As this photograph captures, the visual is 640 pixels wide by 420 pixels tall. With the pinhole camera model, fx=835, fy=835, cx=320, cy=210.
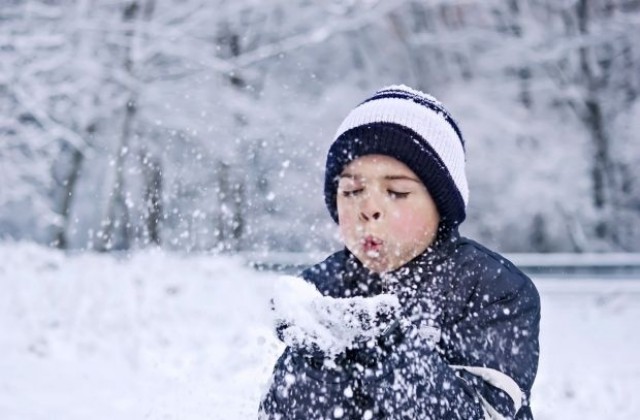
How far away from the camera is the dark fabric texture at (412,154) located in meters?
2.33

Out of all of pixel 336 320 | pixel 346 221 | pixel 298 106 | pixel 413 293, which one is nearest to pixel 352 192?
pixel 346 221

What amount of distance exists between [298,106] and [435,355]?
1505 centimetres

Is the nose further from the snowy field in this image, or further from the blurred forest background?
the blurred forest background

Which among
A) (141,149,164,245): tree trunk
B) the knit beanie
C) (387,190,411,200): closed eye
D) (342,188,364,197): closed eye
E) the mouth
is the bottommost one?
the mouth

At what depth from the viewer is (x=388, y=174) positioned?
7.54ft

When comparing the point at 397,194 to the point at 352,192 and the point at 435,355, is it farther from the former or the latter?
the point at 435,355

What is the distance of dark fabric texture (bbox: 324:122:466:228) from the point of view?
2.33m

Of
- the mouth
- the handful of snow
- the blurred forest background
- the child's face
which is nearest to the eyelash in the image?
the child's face

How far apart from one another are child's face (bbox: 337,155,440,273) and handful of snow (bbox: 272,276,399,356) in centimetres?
28

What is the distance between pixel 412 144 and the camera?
92.0 inches

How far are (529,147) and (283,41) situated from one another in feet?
18.5

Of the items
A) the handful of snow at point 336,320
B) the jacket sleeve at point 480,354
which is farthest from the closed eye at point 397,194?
the handful of snow at point 336,320

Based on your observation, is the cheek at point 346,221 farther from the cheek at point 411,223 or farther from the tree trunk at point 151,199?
the tree trunk at point 151,199

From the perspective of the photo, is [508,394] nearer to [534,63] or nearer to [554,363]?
[554,363]
